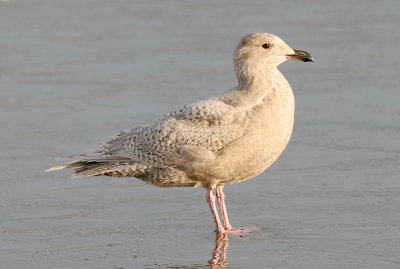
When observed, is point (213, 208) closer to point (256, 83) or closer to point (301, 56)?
point (256, 83)

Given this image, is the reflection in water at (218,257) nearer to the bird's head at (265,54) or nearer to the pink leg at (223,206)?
the pink leg at (223,206)

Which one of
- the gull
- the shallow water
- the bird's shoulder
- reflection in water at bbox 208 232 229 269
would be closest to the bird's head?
the gull

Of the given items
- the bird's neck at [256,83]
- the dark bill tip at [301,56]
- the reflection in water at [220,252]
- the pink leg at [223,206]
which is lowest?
the reflection in water at [220,252]

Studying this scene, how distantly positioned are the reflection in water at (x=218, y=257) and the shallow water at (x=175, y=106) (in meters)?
0.02

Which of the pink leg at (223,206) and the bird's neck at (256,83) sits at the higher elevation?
the bird's neck at (256,83)

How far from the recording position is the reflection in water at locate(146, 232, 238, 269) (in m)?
6.73

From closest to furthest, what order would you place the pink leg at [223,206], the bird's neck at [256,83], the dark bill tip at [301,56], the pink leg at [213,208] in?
the pink leg at [213,208], the pink leg at [223,206], the bird's neck at [256,83], the dark bill tip at [301,56]

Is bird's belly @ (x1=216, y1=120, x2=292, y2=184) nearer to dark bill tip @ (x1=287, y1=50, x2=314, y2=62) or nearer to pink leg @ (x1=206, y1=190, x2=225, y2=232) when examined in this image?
pink leg @ (x1=206, y1=190, x2=225, y2=232)

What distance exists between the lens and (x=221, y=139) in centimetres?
784

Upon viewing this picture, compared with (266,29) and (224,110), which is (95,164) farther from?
(266,29)

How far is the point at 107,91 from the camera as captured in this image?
12.3 meters

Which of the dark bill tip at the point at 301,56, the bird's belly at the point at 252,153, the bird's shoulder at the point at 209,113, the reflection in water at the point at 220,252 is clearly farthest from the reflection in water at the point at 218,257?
the dark bill tip at the point at 301,56

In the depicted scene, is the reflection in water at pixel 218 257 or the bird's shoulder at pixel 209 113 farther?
the bird's shoulder at pixel 209 113

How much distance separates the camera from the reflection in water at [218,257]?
22.1 feet
